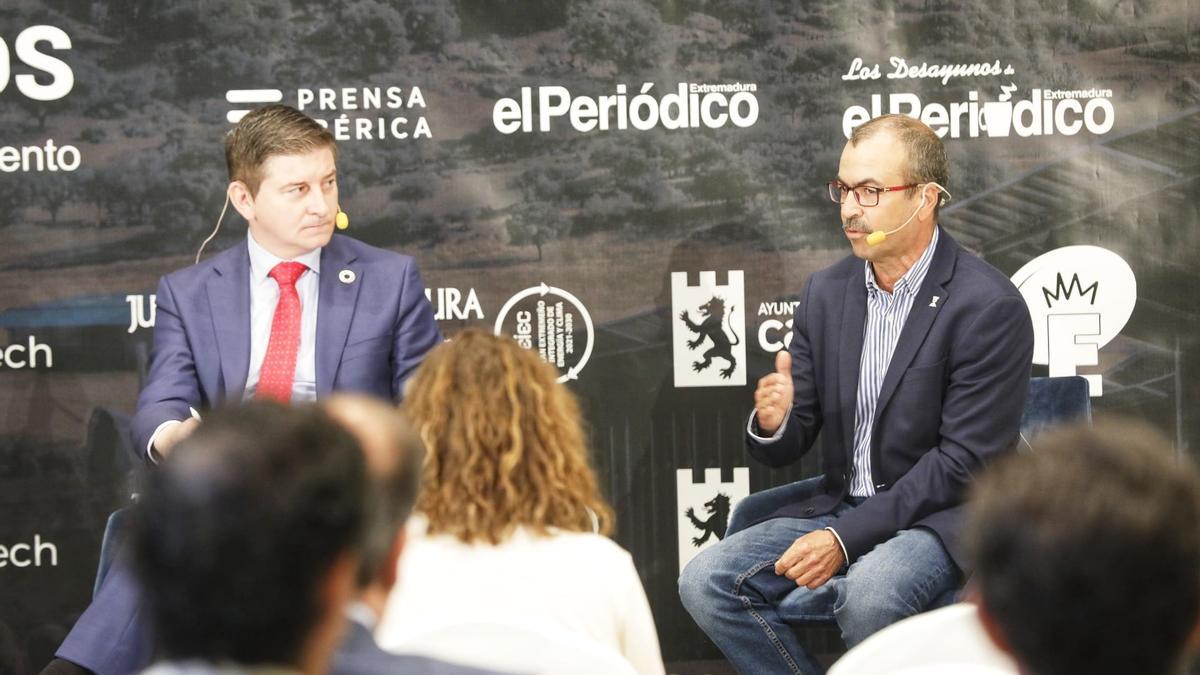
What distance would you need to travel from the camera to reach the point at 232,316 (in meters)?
3.55

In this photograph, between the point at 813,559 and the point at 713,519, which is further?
the point at 713,519

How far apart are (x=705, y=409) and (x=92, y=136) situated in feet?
6.79

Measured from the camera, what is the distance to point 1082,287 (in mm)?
4336

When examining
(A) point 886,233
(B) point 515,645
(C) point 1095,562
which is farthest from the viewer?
(A) point 886,233

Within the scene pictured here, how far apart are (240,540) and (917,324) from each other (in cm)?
248

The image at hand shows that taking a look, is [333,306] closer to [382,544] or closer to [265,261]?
[265,261]

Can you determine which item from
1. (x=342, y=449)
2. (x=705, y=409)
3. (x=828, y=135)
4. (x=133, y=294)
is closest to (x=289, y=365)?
(x=133, y=294)

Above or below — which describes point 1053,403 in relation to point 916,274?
below

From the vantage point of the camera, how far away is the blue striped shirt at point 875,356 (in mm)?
3500

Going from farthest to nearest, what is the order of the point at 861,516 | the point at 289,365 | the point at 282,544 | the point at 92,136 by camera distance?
the point at 92,136 < the point at 289,365 < the point at 861,516 < the point at 282,544

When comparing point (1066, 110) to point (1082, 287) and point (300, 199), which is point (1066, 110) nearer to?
point (1082, 287)

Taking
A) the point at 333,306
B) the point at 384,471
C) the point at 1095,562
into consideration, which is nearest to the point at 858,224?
the point at 333,306

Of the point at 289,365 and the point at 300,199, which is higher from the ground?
the point at 300,199

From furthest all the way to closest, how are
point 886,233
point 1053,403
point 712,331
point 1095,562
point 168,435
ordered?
point 712,331, point 1053,403, point 886,233, point 168,435, point 1095,562
